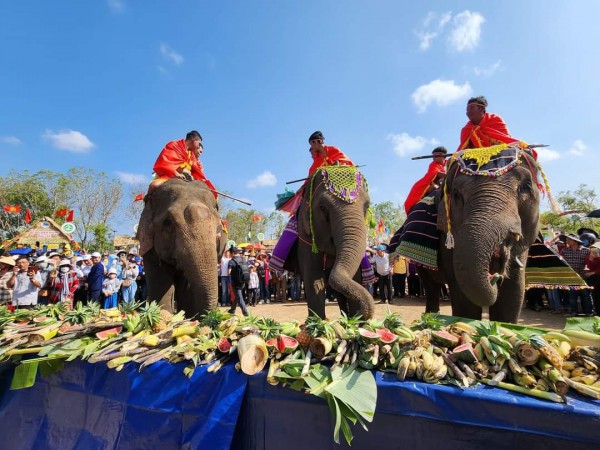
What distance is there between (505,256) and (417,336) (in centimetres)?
175

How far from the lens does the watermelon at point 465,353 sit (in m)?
1.96

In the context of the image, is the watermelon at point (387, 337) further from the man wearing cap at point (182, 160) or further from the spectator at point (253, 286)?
the spectator at point (253, 286)

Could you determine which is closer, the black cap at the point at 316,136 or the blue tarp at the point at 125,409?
the blue tarp at the point at 125,409

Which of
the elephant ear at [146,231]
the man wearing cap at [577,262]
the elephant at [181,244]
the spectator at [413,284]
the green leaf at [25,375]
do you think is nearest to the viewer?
the green leaf at [25,375]

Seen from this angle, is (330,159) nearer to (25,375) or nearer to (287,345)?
(287,345)

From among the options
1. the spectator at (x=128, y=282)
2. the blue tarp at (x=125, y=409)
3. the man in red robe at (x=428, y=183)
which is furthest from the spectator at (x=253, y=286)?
the blue tarp at (x=125, y=409)

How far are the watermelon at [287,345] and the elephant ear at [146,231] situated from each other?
142 inches

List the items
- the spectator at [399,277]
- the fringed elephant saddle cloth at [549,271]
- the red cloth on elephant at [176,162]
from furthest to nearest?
the spectator at [399,277], the red cloth on elephant at [176,162], the fringed elephant saddle cloth at [549,271]

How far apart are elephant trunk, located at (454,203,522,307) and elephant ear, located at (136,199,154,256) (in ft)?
13.4

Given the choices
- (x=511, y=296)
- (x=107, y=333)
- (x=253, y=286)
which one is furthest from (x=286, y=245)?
(x=253, y=286)

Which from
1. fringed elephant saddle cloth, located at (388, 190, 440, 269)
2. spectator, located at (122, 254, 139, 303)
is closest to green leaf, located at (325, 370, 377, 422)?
fringed elephant saddle cloth, located at (388, 190, 440, 269)

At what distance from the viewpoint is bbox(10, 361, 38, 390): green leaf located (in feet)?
8.00

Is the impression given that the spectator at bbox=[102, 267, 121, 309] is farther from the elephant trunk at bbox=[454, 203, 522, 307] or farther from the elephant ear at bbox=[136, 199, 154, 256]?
the elephant trunk at bbox=[454, 203, 522, 307]

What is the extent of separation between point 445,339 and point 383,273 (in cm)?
1118
